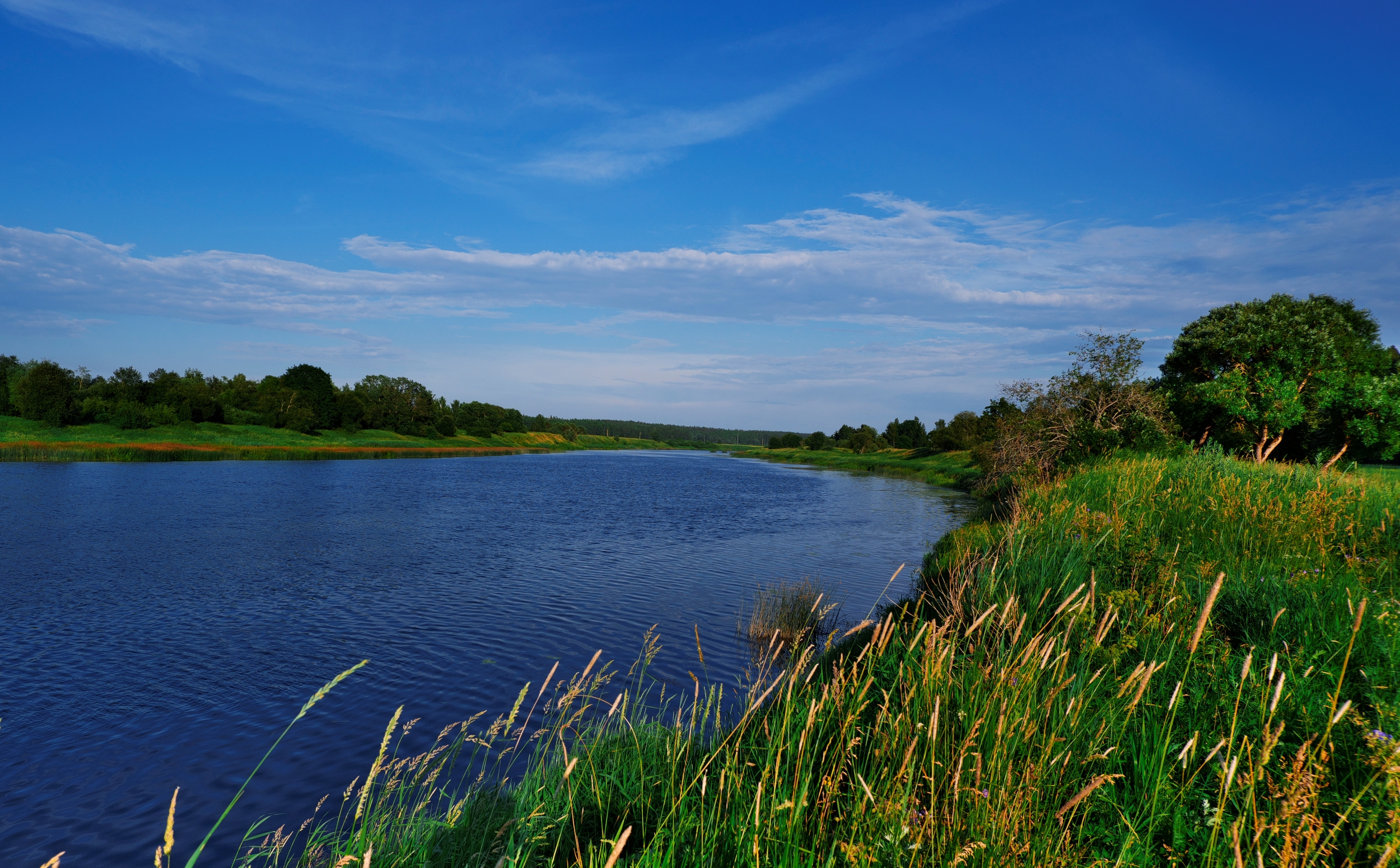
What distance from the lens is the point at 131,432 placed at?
77.1 metres

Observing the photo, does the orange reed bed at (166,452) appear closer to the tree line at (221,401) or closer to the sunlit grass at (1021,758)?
the tree line at (221,401)

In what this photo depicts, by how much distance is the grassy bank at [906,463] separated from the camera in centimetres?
7406

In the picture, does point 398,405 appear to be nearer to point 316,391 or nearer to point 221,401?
point 316,391

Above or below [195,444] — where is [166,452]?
below

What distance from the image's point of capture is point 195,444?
75.6 meters

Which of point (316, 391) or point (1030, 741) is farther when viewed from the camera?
point (316, 391)

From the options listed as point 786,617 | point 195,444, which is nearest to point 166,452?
point 195,444

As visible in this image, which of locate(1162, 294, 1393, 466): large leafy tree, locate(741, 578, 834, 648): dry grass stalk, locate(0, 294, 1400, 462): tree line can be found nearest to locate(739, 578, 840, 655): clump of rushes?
locate(741, 578, 834, 648): dry grass stalk

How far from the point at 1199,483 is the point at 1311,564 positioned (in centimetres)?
620

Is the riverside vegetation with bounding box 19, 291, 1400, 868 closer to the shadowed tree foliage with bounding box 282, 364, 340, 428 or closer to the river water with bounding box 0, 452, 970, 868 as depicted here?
the river water with bounding box 0, 452, 970, 868

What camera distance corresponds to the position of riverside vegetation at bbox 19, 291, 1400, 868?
3723 mm

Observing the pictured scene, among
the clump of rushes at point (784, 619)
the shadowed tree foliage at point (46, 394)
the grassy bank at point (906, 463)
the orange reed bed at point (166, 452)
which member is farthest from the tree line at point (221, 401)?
the clump of rushes at point (784, 619)

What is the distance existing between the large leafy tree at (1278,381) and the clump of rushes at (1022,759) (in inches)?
1174

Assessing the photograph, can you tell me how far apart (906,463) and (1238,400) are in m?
66.1
